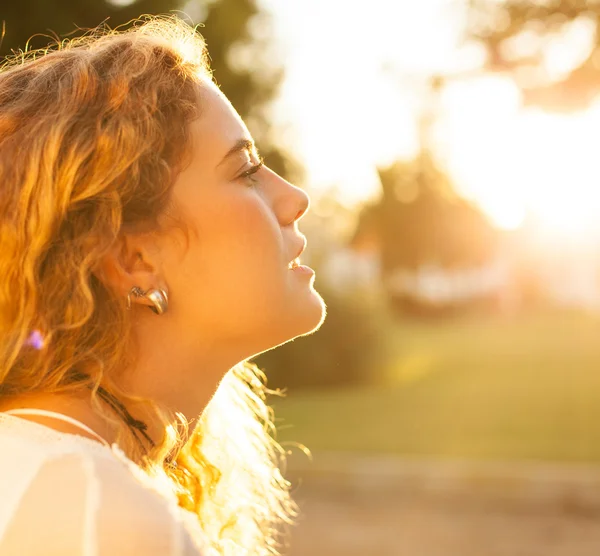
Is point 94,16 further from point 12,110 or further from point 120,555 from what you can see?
point 120,555

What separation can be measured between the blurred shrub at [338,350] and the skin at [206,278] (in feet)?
38.8

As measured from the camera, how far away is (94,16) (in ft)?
21.2

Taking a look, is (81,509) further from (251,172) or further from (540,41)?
(540,41)

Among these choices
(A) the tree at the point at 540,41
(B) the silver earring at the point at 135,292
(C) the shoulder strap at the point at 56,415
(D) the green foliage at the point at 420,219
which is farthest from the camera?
(D) the green foliage at the point at 420,219

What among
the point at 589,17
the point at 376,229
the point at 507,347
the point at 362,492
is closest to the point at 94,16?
the point at 589,17

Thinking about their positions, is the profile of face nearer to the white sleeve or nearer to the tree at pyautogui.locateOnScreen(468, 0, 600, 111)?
the white sleeve

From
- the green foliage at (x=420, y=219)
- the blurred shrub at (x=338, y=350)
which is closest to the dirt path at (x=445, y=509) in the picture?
the blurred shrub at (x=338, y=350)

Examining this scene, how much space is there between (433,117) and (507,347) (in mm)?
14968

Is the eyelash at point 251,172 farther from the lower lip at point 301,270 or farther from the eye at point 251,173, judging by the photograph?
the lower lip at point 301,270

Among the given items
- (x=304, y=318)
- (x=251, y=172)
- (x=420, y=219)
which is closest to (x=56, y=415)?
(x=304, y=318)

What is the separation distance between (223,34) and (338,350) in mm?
8189

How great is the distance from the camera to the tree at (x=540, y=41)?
6.26 metres

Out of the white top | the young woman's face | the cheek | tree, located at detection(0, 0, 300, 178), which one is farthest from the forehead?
tree, located at detection(0, 0, 300, 178)

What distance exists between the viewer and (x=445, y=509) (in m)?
7.51
